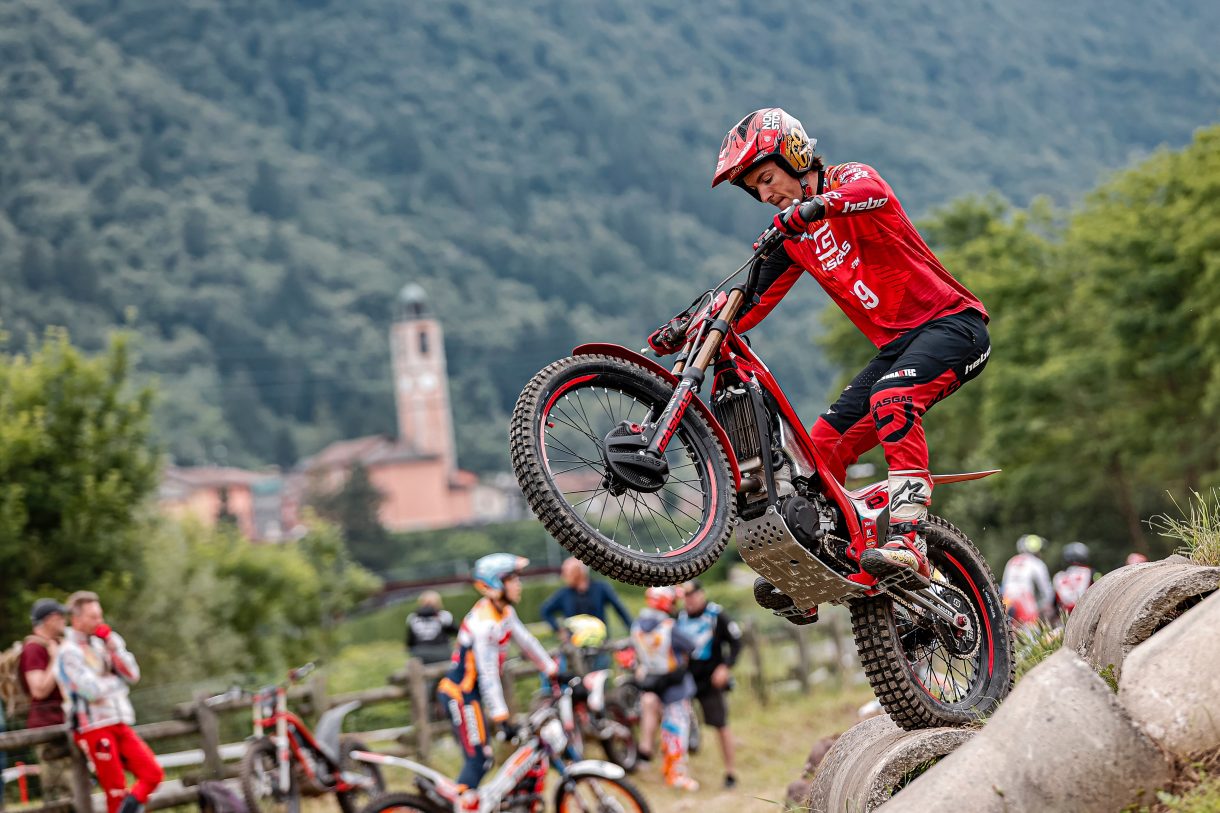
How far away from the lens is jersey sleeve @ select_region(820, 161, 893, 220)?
5645 mm

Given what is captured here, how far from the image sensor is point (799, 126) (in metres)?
6.01

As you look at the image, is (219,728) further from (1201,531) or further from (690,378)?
(1201,531)

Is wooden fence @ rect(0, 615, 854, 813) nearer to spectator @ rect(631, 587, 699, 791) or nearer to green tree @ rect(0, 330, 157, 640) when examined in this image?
spectator @ rect(631, 587, 699, 791)

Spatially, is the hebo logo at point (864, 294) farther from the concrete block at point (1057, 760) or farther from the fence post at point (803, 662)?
the fence post at point (803, 662)

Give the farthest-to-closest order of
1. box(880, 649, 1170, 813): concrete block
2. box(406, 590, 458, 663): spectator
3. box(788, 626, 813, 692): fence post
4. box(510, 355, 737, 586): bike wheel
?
1. box(788, 626, 813, 692): fence post
2. box(406, 590, 458, 663): spectator
3. box(510, 355, 737, 586): bike wheel
4. box(880, 649, 1170, 813): concrete block

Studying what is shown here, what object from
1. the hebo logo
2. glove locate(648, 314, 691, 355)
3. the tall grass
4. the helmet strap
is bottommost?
the tall grass

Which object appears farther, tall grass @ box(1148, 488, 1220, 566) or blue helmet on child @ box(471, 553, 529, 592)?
blue helmet on child @ box(471, 553, 529, 592)

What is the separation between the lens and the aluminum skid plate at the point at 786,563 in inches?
225

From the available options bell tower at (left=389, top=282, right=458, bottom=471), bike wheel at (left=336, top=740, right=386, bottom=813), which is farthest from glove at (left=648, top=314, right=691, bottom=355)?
bell tower at (left=389, top=282, right=458, bottom=471)

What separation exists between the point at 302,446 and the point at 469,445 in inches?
813

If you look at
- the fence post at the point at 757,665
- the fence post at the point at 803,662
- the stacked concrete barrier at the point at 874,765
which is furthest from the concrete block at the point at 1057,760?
the fence post at the point at 803,662

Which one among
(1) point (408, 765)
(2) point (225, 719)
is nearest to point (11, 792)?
(2) point (225, 719)

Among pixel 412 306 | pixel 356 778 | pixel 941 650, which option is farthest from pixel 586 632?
pixel 412 306

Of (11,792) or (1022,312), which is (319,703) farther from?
(1022,312)
